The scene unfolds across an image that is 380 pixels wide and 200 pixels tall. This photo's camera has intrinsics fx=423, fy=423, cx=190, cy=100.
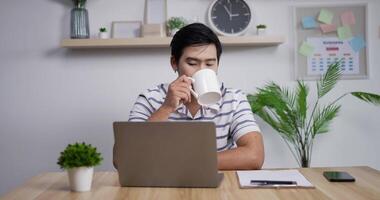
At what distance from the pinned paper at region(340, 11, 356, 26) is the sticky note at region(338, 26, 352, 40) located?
0.03 m

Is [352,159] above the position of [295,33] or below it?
below

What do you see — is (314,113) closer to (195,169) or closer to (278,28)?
(278,28)

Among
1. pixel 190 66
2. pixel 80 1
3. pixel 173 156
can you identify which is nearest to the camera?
pixel 173 156

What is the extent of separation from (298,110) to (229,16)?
73cm

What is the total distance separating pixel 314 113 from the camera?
107 inches

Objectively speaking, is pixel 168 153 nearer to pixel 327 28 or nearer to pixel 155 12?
pixel 155 12

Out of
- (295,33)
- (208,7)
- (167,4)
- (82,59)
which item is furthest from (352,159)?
(82,59)

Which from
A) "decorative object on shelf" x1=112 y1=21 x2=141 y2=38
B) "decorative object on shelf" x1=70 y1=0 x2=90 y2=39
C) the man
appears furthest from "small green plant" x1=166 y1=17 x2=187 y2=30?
the man

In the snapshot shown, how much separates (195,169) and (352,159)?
1992mm

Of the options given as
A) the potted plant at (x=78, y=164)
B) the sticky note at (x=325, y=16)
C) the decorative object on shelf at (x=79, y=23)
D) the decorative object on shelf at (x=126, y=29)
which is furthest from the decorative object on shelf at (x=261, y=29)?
the potted plant at (x=78, y=164)

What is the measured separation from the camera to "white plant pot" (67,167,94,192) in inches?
42.6

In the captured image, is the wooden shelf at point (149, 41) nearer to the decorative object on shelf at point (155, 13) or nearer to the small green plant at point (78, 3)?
the decorative object on shelf at point (155, 13)

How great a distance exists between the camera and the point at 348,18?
271 cm

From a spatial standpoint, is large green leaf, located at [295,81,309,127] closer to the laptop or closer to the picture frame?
the picture frame
